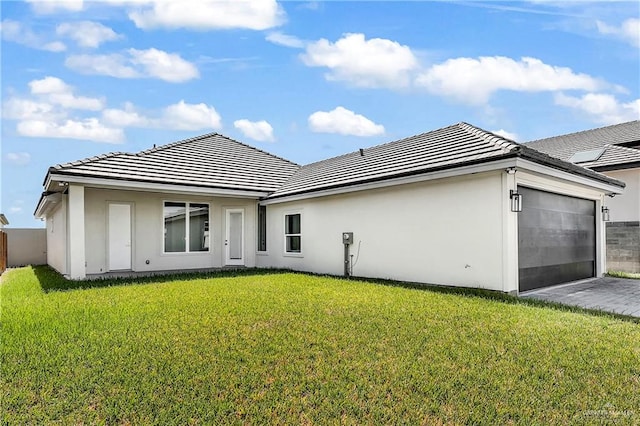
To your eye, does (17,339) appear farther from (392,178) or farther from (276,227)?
(276,227)

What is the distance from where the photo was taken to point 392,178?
10570 mm

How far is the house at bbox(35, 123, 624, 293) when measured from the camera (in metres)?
8.95

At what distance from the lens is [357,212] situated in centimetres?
1210

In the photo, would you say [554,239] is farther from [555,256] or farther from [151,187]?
[151,187]

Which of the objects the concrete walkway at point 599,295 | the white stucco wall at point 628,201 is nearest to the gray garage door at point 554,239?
the concrete walkway at point 599,295

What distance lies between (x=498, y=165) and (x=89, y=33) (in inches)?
421

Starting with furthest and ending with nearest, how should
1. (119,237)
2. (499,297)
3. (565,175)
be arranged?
(119,237)
(565,175)
(499,297)

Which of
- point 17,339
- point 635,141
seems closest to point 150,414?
point 17,339

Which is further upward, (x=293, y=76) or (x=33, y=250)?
(x=293, y=76)

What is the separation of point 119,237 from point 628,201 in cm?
1834

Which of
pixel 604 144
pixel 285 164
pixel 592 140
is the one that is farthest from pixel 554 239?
pixel 285 164

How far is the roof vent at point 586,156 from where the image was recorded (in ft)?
A: 52.1

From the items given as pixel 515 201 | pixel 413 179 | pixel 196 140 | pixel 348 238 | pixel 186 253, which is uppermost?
pixel 196 140

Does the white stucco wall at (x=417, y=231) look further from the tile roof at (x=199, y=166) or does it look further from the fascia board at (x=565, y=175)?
the tile roof at (x=199, y=166)
